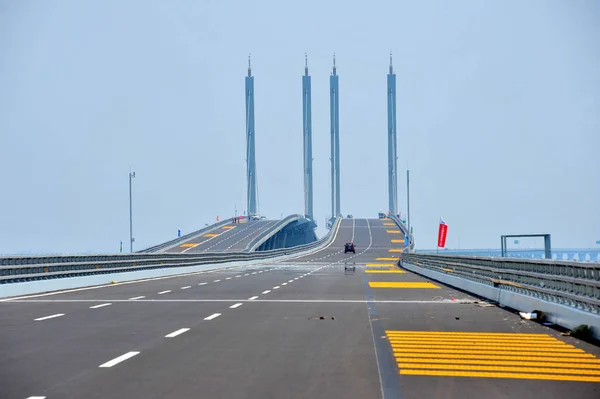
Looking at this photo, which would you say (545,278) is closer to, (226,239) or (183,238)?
(226,239)

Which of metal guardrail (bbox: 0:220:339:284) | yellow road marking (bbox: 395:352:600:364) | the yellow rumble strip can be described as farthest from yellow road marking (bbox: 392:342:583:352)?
metal guardrail (bbox: 0:220:339:284)

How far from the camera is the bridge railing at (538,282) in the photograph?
497 inches

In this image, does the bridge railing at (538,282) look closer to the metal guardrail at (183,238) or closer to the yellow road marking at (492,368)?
the yellow road marking at (492,368)

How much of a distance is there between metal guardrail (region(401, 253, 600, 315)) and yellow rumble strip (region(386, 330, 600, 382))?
38.5 inches

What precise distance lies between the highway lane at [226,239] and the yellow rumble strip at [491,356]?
3329 inches

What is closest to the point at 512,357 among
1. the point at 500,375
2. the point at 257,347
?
the point at 500,375

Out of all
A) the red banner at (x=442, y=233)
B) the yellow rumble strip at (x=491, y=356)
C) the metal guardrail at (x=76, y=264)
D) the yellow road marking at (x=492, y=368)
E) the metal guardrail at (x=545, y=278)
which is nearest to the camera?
the yellow rumble strip at (x=491, y=356)

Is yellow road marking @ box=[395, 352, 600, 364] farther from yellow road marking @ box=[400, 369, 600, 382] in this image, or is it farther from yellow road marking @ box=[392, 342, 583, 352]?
yellow road marking @ box=[400, 369, 600, 382]

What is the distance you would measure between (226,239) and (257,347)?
104641 mm

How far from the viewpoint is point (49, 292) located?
25094 mm

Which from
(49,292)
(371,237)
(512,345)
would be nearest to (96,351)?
(512,345)

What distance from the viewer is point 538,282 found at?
16.2 metres

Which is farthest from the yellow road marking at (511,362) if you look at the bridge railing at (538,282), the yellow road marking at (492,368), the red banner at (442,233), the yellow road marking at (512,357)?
the red banner at (442,233)

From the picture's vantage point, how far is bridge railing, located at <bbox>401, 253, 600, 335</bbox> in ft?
41.4
